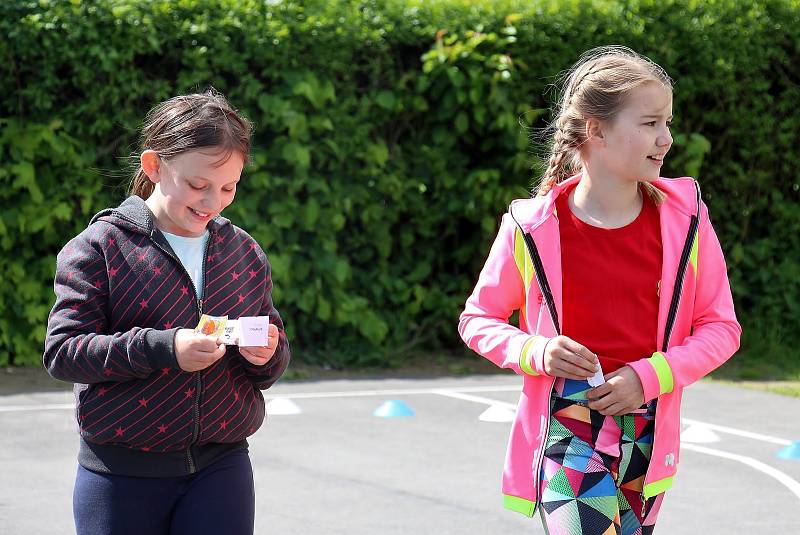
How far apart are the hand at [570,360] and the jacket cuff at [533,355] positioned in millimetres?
50

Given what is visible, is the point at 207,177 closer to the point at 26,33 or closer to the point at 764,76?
the point at 26,33

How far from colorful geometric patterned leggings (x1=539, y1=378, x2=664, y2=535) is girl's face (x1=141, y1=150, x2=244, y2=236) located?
101 centimetres

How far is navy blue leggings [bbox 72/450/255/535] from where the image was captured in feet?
10.1

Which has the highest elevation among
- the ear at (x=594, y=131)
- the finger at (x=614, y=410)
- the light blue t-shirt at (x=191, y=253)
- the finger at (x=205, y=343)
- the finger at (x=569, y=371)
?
the ear at (x=594, y=131)

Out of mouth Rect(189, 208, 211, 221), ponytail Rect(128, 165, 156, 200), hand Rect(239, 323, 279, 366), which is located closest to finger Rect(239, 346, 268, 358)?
hand Rect(239, 323, 279, 366)

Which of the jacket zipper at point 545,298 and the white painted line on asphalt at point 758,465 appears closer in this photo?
the jacket zipper at point 545,298

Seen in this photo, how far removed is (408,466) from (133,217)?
375cm

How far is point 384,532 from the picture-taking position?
5398 millimetres

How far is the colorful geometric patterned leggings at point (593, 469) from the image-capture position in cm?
327

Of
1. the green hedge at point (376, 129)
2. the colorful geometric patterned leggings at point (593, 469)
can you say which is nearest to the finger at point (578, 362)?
the colorful geometric patterned leggings at point (593, 469)

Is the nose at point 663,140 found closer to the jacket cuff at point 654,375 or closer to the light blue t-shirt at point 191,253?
the jacket cuff at point 654,375

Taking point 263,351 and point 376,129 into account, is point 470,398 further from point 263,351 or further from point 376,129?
point 263,351

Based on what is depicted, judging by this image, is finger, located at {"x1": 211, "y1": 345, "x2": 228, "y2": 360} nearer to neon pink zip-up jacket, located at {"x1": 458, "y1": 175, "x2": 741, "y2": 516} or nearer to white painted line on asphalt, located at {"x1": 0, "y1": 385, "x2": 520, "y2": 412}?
neon pink zip-up jacket, located at {"x1": 458, "y1": 175, "x2": 741, "y2": 516}

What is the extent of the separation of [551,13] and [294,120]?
240cm
